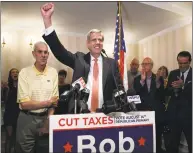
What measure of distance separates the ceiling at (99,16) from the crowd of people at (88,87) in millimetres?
358

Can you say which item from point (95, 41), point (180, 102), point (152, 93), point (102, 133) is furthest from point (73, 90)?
point (180, 102)

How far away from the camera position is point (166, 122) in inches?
91.6

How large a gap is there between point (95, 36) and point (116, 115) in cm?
70

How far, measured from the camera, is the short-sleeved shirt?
178 centimetres

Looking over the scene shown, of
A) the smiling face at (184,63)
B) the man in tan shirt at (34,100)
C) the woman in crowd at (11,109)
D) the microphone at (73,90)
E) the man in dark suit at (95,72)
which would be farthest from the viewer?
the smiling face at (184,63)

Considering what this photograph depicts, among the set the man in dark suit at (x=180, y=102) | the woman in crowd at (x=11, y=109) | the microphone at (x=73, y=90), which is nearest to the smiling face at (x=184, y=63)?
the man in dark suit at (x=180, y=102)

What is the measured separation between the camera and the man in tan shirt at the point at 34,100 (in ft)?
5.80

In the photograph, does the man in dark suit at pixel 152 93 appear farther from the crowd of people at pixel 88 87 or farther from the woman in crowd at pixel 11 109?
the woman in crowd at pixel 11 109

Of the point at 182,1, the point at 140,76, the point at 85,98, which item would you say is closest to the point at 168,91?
the point at 140,76

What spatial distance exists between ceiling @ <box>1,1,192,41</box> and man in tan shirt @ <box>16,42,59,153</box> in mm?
457

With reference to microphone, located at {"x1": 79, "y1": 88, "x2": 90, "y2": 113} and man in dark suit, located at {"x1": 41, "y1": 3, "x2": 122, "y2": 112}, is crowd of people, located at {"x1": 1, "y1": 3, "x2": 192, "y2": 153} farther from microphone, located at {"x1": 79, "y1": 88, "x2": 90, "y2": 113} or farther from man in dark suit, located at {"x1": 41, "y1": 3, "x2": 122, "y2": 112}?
microphone, located at {"x1": 79, "y1": 88, "x2": 90, "y2": 113}

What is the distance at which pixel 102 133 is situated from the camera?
3.76ft

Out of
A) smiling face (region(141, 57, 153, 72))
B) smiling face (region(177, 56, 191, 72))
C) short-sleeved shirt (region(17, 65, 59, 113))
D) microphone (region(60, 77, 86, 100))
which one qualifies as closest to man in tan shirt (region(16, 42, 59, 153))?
short-sleeved shirt (region(17, 65, 59, 113))

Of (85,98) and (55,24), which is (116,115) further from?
(55,24)
